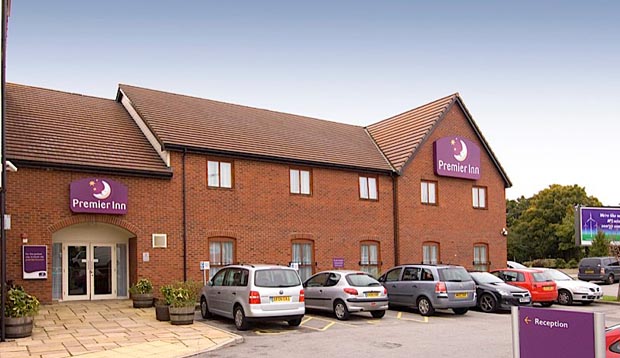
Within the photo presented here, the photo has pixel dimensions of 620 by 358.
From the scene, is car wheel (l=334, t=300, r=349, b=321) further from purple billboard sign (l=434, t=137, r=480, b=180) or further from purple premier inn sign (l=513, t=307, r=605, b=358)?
purple billboard sign (l=434, t=137, r=480, b=180)

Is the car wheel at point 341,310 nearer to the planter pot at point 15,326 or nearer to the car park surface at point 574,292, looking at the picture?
the planter pot at point 15,326

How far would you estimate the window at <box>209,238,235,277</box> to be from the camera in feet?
70.7

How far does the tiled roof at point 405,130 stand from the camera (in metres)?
27.7

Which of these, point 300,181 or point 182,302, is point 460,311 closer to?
point 300,181

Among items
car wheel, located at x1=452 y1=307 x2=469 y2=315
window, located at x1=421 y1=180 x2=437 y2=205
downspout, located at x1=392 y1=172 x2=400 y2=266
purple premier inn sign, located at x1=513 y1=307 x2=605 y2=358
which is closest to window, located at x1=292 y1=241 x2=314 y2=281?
downspout, located at x1=392 y1=172 x2=400 y2=266

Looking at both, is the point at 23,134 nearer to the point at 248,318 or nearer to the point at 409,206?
the point at 248,318

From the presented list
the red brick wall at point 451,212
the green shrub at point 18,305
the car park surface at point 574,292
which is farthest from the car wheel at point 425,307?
the green shrub at point 18,305

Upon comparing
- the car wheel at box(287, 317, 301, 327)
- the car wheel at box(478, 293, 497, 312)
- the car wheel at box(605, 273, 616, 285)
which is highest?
the car wheel at box(287, 317, 301, 327)

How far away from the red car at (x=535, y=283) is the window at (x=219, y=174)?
1027cm

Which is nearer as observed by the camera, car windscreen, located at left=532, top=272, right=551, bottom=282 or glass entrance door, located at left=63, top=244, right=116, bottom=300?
glass entrance door, located at left=63, top=244, right=116, bottom=300

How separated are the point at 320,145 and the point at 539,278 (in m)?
9.95

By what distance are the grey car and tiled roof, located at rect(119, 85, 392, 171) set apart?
6.84 metres

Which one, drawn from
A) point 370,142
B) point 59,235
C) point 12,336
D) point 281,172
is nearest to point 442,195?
point 370,142

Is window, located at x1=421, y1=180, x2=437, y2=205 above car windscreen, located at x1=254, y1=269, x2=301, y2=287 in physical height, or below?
above
